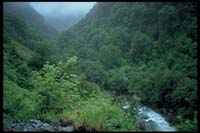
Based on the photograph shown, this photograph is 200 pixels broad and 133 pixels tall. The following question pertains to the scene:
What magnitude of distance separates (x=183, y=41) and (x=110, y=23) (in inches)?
872

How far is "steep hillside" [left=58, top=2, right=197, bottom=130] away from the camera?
27.9 meters

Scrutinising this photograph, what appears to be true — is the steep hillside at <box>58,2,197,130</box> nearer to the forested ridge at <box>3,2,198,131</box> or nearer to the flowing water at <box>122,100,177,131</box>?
the forested ridge at <box>3,2,198,131</box>

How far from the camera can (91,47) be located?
57.9 metres

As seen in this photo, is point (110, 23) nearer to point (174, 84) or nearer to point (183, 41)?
point (183, 41)

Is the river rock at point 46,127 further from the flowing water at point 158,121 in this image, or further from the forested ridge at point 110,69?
the flowing water at point 158,121

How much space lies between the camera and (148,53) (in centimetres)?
4419

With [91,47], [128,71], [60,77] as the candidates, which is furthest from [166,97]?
[91,47]

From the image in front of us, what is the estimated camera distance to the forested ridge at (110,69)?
884 centimetres

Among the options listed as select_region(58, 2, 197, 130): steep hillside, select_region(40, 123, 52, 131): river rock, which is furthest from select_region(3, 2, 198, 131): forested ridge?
select_region(40, 123, 52, 131): river rock

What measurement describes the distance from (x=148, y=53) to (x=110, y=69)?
6.72 m

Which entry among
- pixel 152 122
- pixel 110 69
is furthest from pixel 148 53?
pixel 152 122

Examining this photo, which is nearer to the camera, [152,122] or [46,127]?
[46,127]

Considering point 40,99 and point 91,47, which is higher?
point 91,47

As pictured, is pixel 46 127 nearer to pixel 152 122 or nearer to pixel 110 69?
pixel 152 122
